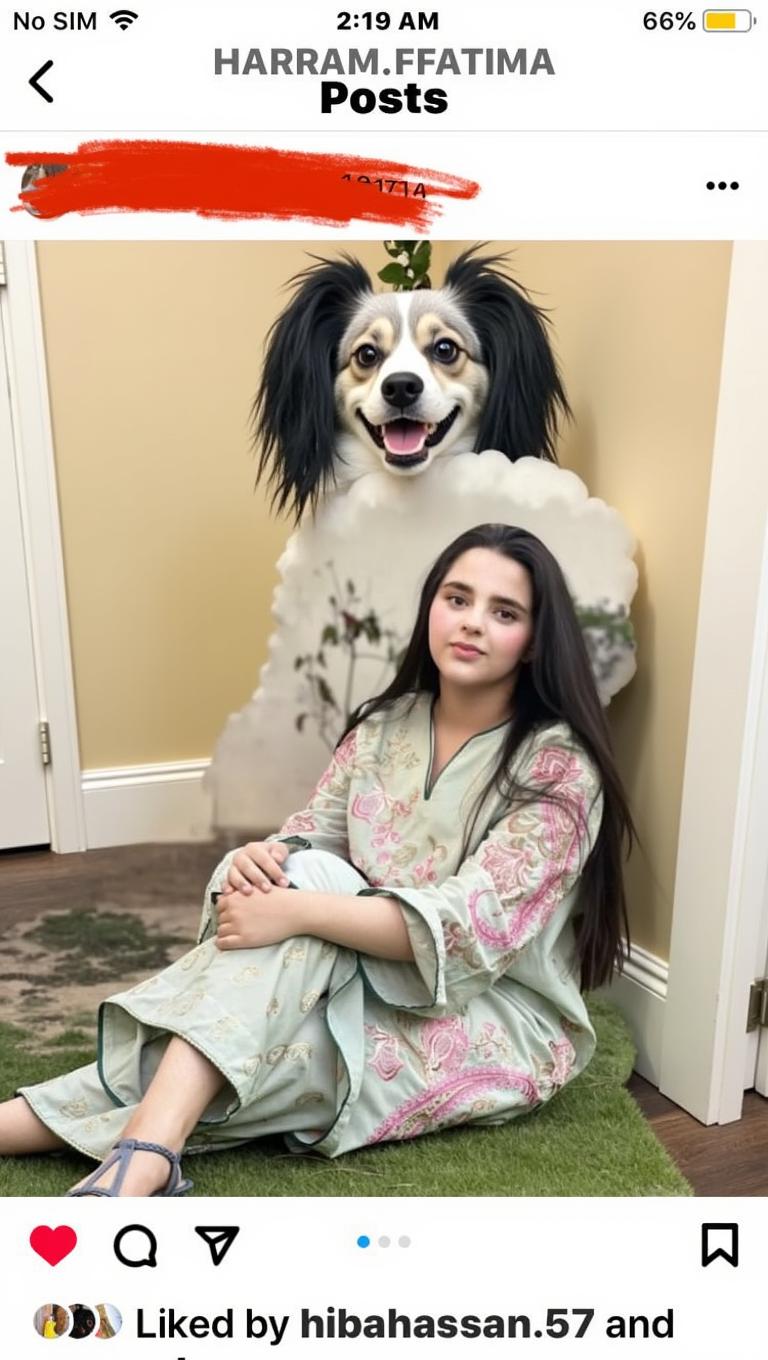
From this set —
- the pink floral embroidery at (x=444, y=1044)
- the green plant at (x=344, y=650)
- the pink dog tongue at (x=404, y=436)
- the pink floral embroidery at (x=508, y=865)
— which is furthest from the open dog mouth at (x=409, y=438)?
the pink floral embroidery at (x=444, y=1044)

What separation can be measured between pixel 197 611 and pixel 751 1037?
0.88 m

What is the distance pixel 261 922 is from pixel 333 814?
20 cm

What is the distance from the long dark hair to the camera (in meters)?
0.88

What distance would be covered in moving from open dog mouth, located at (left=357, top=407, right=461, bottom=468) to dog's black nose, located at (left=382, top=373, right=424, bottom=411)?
0.07ft

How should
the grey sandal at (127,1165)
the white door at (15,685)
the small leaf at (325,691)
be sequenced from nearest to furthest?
the grey sandal at (127,1165) < the small leaf at (325,691) < the white door at (15,685)

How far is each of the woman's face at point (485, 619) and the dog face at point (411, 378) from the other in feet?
0.49

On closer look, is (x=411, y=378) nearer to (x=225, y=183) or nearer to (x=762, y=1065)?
(x=225, y=183)

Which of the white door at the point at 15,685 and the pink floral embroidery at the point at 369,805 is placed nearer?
the pink floral embroidery at the point at 369,805

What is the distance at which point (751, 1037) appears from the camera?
968 mm

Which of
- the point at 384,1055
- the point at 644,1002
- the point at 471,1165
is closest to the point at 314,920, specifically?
the point at 384,1055

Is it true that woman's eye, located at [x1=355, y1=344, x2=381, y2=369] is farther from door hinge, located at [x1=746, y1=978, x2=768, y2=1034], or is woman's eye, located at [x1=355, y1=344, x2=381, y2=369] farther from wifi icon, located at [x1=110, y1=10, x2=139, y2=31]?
door hinge, located at [x1=746, y1=978, x2=768, y2=1034]

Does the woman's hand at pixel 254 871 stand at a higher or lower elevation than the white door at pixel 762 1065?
higher

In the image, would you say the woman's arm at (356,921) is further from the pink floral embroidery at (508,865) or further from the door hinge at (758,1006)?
the door hinge at (758,1006)
